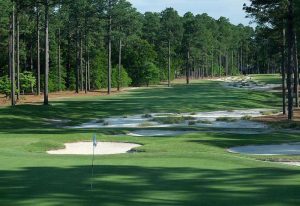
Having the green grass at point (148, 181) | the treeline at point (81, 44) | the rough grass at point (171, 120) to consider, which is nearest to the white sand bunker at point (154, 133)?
the rough grass at point (171, 120)

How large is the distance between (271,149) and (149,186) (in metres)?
15.5

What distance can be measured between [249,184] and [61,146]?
50.5 ft

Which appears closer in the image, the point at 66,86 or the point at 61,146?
the point at 61,146

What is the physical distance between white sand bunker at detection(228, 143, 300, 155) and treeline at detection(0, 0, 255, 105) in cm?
2785

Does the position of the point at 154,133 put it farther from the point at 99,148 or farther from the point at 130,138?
the point at 99,148

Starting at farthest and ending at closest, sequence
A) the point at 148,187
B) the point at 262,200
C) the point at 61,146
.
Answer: the point at 61,146 < the point at 148,187 < the point at 262,200

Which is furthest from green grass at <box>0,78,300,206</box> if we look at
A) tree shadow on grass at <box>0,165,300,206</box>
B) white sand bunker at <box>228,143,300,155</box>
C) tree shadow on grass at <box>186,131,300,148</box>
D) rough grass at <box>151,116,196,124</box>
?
rough grass at <box>151,116,196,124</box>

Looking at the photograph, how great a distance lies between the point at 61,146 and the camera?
2544 centimetres

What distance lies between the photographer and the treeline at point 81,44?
59.2 metres

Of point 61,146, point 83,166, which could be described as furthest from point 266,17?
point 83,166

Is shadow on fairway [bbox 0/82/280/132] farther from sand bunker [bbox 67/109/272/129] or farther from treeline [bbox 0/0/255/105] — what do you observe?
treeline [bbox 0/0/255/105]

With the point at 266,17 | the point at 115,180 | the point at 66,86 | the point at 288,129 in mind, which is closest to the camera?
the point at 115,180

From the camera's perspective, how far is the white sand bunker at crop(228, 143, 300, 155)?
24344 millimetres

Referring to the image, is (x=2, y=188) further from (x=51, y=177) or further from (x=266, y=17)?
(x=266, y=17)
